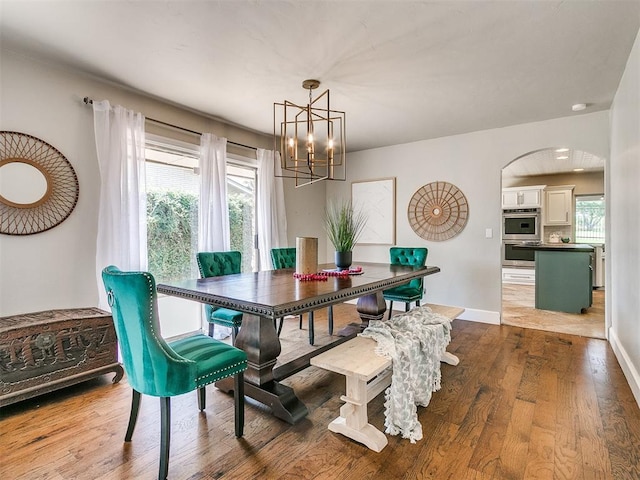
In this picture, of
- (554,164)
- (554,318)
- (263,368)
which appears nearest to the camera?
(263,368)

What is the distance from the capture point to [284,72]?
105 inches

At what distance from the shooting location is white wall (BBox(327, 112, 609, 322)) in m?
3.83

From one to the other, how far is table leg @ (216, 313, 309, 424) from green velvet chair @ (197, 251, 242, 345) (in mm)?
498

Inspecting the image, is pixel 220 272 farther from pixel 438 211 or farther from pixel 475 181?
pixel 475 181

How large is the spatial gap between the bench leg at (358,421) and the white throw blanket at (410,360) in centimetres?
13

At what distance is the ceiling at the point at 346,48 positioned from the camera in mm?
1928

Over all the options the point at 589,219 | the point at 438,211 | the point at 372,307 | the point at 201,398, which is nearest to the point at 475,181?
the point at 438,211

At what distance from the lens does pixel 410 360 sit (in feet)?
6.62

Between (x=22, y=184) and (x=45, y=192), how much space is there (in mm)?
139

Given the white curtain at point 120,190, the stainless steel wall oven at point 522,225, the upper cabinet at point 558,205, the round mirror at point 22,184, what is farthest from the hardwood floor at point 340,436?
the upper cabinet at point 558,205

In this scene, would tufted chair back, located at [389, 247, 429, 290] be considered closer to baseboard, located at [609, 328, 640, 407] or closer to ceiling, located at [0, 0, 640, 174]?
ceiling, located at [0, 0, 640, 174]

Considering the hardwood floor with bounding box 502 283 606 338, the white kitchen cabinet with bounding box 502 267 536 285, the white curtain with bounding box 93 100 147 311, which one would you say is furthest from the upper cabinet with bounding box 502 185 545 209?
the white curtain with bounding box 93 100 147 311

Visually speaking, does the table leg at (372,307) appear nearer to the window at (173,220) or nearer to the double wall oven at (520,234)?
the window at (173,220)

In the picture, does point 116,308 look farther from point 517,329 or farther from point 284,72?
point 517,329
